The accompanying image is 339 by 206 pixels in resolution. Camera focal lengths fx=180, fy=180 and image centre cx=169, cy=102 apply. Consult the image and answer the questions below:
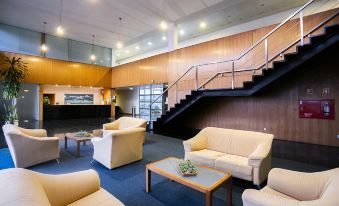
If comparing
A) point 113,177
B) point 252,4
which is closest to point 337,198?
point 113,177

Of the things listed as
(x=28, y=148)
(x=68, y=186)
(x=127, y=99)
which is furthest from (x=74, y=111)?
(x=68, y=186)

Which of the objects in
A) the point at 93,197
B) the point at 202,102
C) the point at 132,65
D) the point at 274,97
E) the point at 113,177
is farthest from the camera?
the point at 132,65

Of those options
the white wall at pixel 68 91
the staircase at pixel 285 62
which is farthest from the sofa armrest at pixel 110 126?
the white wall at pixel 68 91

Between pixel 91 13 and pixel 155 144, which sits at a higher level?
pixel 91 13

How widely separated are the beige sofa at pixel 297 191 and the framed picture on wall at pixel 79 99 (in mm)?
13834

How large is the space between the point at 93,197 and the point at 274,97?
19.5 ft

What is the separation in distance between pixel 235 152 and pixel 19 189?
360 centimetres

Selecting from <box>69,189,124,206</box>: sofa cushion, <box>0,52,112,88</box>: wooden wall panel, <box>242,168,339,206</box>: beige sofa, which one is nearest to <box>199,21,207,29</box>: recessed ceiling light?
<box>0,52,112,88</box>: wooden wall panel

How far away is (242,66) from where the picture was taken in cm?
675

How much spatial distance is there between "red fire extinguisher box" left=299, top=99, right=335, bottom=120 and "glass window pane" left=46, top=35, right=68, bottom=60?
13076 millimetres

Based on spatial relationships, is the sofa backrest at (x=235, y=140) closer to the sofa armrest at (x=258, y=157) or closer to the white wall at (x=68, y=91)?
the sofa armrest at (x=258, y=157)

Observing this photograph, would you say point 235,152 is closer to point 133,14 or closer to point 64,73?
point 133,14

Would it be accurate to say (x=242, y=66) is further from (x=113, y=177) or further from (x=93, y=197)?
(x=93, y=197)

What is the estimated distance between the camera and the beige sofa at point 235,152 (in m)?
3.10
